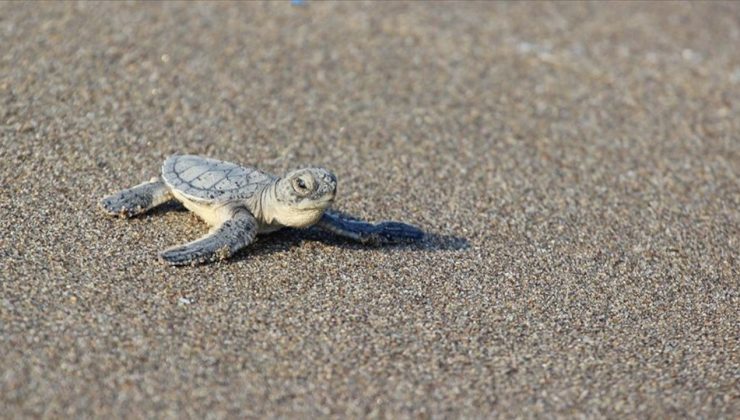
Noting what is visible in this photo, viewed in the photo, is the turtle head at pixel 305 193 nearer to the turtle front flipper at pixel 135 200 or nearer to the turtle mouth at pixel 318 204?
the turtle mouth at pixel 318 204

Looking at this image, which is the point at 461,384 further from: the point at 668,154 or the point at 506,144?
the point at 668,154

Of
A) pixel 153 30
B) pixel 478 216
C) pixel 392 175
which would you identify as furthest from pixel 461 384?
pixel 153 30

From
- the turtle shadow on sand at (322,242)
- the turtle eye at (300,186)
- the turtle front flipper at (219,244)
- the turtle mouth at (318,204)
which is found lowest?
the turtle shadow on sand at (322,242)

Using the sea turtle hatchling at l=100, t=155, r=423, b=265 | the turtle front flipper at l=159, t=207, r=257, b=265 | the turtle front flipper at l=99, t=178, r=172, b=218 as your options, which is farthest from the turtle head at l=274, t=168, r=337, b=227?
the turtle front flipper at l=99, t=178, r=172, b=218

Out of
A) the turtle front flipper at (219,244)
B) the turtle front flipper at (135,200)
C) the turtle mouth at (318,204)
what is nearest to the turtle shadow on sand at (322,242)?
the turtle front flipper at (219,244)

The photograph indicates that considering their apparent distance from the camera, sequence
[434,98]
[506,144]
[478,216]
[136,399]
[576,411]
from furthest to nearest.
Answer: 1. [434,98]
2. [506,144]
3. [478,216]
4. [576,411]
5. [136,399]

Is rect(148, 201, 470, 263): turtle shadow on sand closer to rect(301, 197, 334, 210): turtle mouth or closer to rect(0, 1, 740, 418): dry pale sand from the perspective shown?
rect(0, 1, 740, 418): dry pale sand
